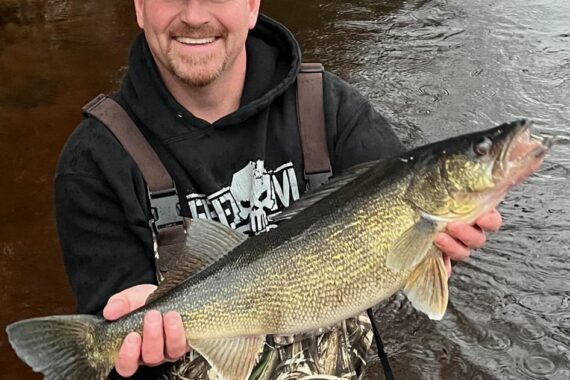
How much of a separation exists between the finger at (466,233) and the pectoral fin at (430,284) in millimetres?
93

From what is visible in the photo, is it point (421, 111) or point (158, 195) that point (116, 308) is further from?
point (421, 111)

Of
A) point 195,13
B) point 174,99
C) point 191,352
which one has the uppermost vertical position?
point 195,13

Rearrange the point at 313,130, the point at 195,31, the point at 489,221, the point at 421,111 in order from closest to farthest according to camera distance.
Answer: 1. the point at 489,221
2. the point at 195,31
3. the point at 313,130
4. the point at 421,111

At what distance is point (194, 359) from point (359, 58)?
6889mm

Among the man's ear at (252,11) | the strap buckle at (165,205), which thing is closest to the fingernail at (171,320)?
the strap buckle at (165,205)

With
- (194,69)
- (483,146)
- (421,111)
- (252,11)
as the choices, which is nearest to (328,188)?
(483,146)

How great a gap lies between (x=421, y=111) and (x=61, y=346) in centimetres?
577

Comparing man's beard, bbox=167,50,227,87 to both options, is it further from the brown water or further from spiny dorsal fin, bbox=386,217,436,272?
the brown water

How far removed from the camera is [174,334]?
257 centimetres

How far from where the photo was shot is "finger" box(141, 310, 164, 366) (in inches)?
100

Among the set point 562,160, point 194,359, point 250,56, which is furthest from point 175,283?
point 562,160

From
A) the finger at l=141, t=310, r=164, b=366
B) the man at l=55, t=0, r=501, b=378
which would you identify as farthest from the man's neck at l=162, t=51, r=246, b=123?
the finger at l=141, t=310, r=164, b=366

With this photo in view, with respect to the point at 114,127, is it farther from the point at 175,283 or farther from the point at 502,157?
the point at 502,157

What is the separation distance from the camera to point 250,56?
11.2 ft
